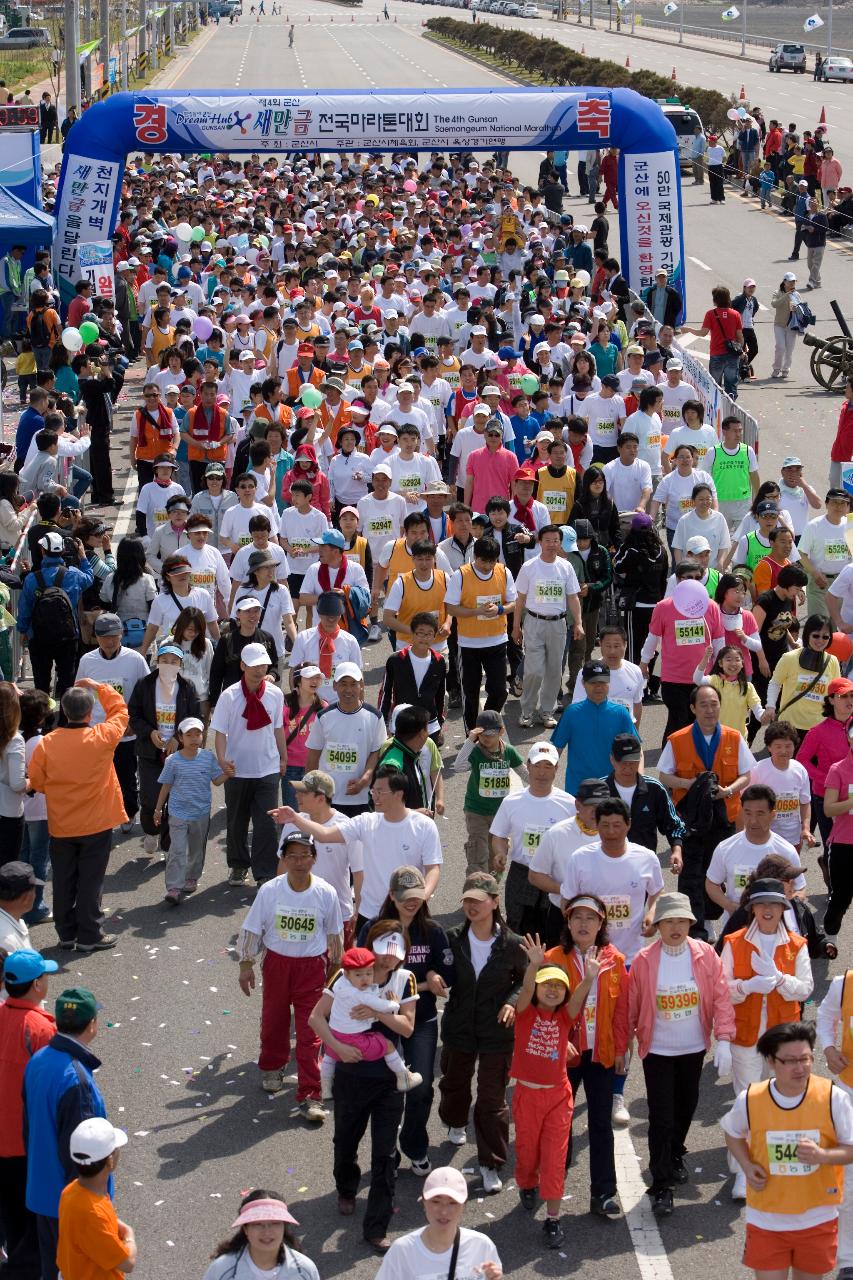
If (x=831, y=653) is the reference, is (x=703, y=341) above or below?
below

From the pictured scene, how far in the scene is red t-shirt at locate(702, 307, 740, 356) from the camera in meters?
22.7

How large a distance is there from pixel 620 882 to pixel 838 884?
2.26 meters

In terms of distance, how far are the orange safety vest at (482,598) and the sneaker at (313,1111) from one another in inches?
186

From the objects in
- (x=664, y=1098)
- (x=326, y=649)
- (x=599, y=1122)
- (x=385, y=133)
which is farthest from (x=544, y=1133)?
(x=385, y=133)

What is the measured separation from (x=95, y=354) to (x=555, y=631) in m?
8.18

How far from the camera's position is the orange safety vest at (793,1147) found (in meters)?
6.77

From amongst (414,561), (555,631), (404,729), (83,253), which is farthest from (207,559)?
(83,253)

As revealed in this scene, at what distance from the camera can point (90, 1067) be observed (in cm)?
711

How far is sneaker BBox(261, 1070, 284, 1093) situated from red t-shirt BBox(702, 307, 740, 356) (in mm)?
15281

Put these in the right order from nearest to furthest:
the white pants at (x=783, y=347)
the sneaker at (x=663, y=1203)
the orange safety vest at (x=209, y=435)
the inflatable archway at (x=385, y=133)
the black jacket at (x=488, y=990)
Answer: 1. the sneaker at (x=663, y=1203)
2. the black jacket at (x=488, y=990)
3. the orange safety vest at (x=209, y=435)
4. the inflatable archway at (x=385, y=133)
5. the white pants at (x=783, y=347)


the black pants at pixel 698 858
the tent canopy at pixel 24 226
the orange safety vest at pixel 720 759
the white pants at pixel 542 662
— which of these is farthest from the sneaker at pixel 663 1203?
the tent canopy at pixel 24 226

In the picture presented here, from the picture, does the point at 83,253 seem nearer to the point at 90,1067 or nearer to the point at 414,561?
the point at 414,561

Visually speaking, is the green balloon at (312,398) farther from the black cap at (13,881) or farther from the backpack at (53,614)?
the black cap at (13,881)

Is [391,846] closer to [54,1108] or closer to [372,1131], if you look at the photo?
[372,1131]
